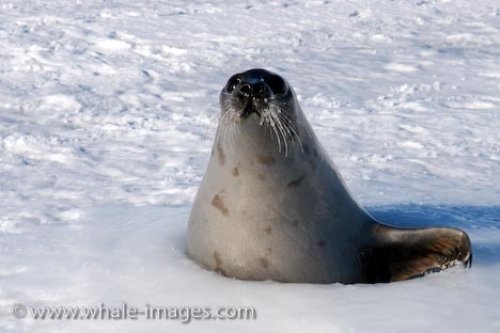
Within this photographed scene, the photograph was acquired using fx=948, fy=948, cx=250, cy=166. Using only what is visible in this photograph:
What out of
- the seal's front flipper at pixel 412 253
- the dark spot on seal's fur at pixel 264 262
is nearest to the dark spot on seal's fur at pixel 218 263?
the dark spot on seal's fur at pixel 264 262

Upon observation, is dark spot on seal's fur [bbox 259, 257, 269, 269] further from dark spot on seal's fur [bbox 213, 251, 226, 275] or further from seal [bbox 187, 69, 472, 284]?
dark spot on seal's fur [bbox 213, 251, 226, 275]

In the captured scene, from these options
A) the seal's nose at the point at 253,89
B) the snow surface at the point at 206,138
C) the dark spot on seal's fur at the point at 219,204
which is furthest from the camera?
the dark spot on seal's fur at the point at 219,204

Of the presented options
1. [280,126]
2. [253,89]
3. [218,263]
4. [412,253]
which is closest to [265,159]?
[280,126]

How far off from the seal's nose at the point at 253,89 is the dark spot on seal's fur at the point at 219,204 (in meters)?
0.34

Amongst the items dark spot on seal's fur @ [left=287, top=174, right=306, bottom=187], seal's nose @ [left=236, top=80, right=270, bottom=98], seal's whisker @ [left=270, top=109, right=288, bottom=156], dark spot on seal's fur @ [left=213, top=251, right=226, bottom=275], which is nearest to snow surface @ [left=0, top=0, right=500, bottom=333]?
dark spot on seal's fur @ [left=213, top=251, right=226, bottom=275]

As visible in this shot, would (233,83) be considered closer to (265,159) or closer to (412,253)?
(265,159)

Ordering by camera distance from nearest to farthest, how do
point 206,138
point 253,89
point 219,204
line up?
point 253,89, point 219,204, point 206,138

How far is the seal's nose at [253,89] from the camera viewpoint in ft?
9.25

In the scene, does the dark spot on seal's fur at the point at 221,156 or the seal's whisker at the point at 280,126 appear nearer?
the seal's whisker at the point at 280,126

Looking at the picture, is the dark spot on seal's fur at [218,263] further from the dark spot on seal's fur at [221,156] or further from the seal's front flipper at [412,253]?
the seal's front flipper at [412,253]

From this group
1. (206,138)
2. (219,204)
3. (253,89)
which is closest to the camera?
(253,89)

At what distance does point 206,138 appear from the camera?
5125 mm

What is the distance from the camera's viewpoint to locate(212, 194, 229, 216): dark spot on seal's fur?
2923mm

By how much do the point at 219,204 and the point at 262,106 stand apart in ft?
1.12
